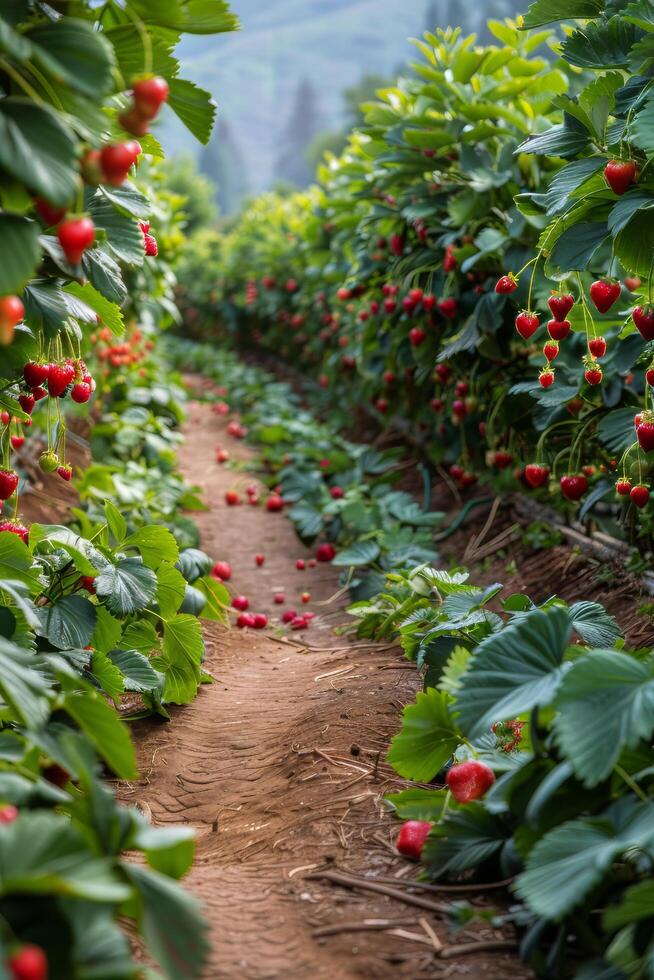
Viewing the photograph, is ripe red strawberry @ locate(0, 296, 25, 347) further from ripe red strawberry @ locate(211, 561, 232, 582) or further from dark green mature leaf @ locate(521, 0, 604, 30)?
ripe red strawberry @ locate(211, 561, 232, 582)

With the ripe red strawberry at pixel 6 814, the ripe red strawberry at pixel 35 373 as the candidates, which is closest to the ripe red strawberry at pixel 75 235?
the ripe red strawberry at pixel 35 373

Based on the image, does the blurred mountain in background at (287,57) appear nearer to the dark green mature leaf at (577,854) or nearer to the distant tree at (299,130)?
the distant tree at (299,130)

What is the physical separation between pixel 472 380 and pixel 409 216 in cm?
85

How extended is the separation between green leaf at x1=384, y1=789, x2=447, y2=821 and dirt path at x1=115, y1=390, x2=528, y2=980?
0.24 ft

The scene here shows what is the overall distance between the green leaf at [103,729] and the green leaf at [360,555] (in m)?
2.49

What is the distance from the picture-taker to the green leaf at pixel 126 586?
92.9 inches

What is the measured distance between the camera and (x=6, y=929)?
3.88 ft

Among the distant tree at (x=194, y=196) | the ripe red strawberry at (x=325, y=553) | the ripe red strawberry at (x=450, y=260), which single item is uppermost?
the ripe red strawberry at (x=450, y=260)

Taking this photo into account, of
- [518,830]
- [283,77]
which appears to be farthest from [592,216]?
[283,77]

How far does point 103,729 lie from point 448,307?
3.19 m

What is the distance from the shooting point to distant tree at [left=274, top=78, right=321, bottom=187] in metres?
83.0

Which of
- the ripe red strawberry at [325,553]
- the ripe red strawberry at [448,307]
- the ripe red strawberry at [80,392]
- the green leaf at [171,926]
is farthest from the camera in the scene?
the ripe red strawberry at [325,553]

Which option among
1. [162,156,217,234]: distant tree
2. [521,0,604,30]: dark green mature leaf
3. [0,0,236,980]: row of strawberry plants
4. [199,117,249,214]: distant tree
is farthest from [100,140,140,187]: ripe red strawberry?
[199,117,249,214]: distant tree

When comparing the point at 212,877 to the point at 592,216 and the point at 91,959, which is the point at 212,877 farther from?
the point at 592,216
